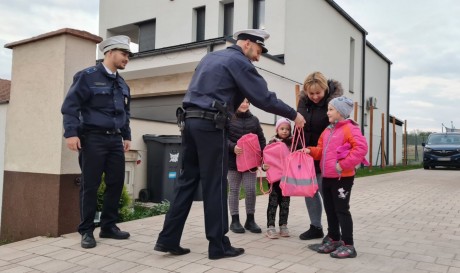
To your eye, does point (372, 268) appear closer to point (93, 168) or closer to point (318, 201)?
point (318, 201)

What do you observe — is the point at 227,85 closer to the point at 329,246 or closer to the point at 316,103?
the point at 316,103

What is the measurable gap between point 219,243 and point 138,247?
939mm

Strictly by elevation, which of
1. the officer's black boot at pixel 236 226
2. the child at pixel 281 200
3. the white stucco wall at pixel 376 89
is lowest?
A: the officer's black boot at pixel 236 226

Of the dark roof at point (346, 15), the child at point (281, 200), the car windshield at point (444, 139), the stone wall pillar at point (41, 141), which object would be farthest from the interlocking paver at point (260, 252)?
the car windshield at point (444, 139)

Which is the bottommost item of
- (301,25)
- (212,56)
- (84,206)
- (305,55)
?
(84,206)

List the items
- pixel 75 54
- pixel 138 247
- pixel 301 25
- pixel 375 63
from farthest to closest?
1. pixel 375 63
2. pixel 301 25
3. pixel 75 54
4. pixel 138 247

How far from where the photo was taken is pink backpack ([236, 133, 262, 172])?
4.87 metres

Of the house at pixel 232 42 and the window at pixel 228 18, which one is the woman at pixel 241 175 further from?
the window at pixel 228 18

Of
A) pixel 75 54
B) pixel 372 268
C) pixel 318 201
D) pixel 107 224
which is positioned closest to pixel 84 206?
pixel 107 224

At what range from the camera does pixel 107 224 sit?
4559 millimetres

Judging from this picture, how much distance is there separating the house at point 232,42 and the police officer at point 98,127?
3.77 m

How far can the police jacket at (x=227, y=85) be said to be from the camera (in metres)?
3.71

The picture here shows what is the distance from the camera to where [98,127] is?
4285 millimetres

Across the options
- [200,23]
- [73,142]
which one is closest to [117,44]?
[73,142]
